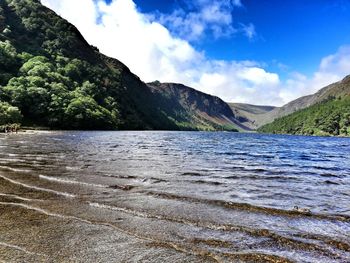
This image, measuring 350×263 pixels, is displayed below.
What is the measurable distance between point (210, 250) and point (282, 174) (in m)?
21.4

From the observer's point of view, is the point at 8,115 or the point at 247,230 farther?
the point at 8,115

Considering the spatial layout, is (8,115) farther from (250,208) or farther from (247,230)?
(247,230)

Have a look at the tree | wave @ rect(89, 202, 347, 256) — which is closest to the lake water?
wave @ rect(89, 202, 347, 256)

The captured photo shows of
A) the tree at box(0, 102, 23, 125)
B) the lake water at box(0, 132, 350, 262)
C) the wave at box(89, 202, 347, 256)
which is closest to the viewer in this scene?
the lake water at box(0, 132, 350, 262)

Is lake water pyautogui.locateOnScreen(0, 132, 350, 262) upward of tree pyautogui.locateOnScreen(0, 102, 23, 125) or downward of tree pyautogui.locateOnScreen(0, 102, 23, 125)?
downward

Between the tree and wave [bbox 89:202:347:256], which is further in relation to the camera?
the tree

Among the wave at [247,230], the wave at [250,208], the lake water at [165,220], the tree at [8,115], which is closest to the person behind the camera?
the lake water at [165,220]

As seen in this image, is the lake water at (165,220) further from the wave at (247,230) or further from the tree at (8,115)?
the tree at (8,115)

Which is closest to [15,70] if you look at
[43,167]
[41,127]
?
[41,127]

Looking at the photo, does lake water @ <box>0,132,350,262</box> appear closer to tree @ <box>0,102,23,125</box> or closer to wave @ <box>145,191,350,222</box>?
wave @ <box>145,191,350,222</box>

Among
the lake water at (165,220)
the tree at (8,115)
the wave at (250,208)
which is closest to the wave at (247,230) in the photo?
the lake water at (165,220)

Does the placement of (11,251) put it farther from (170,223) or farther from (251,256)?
(251,256)

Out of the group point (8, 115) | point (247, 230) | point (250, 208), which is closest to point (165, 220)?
point (247, 230)

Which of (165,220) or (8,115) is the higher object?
(8,115)
